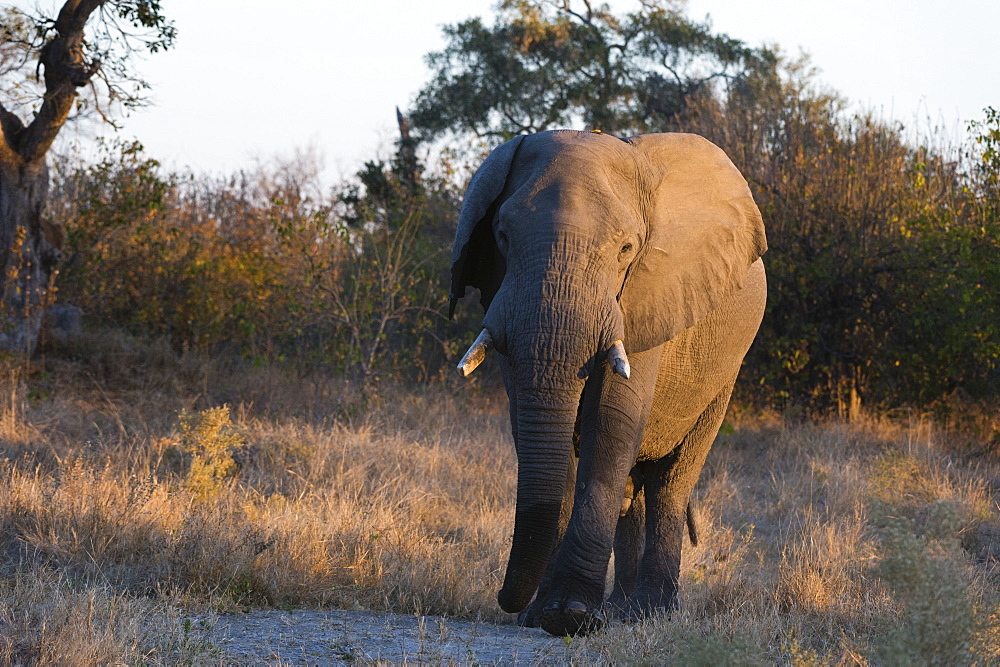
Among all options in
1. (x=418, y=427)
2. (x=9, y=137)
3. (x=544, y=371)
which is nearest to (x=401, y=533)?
(x=544, y=371)

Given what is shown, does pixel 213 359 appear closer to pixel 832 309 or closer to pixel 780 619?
pixel 832 309

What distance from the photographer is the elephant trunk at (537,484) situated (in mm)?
4555

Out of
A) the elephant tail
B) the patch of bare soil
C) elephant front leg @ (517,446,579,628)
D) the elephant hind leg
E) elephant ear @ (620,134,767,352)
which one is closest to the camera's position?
the patch of bare soil

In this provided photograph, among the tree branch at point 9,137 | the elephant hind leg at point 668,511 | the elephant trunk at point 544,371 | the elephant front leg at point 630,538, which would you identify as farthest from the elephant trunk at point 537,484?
the tree branch at point 9,137

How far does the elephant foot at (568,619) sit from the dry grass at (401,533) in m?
0.08

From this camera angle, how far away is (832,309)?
1236 cm

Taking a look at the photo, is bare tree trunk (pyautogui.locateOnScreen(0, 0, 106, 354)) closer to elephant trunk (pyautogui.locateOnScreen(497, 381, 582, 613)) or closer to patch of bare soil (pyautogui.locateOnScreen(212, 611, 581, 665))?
patch of bare soil (pyautogui.locateOnScreen(212, 611, 581, 665))

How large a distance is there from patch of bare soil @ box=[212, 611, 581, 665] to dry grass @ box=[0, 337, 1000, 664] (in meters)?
0.14

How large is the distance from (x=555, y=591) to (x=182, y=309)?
30.6ft

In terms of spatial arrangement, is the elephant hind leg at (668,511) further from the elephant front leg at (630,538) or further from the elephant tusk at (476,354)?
the elephant tusk at (476,354)

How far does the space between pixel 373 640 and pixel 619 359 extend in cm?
157

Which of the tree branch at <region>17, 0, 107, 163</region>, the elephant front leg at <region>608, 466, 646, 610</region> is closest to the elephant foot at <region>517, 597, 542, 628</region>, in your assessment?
the elephant front leg at <region>608, 466, 646, 610</region>

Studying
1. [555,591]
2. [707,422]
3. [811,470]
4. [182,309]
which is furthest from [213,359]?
[555,591]

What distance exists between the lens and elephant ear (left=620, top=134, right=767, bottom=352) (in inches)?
199
